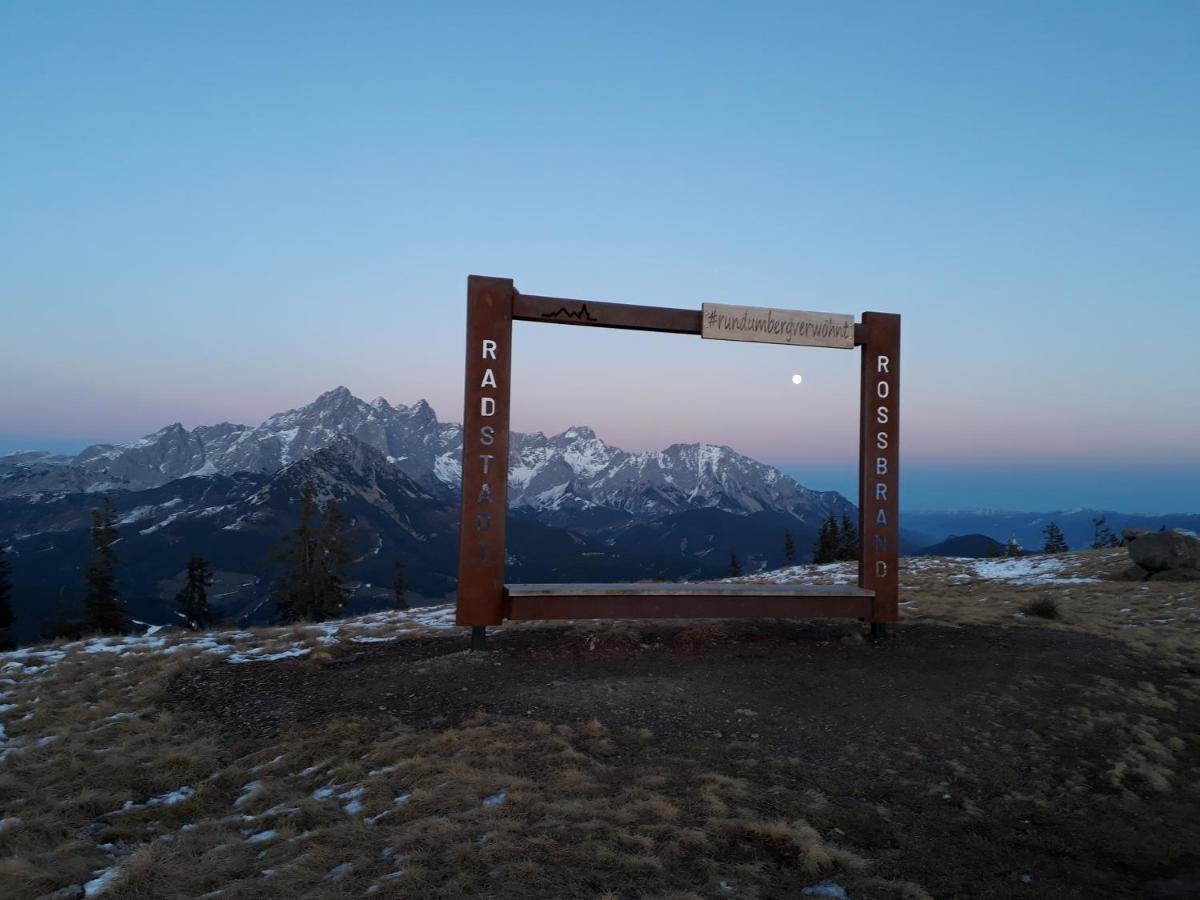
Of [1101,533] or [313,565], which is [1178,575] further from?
[1101,533]

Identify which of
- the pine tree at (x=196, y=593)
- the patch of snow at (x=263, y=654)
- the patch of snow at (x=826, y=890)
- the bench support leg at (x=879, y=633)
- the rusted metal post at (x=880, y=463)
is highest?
the rusted metal post at (x=880, y=463)

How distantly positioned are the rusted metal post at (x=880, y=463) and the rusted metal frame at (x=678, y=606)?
0.61 metres

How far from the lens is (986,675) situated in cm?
948

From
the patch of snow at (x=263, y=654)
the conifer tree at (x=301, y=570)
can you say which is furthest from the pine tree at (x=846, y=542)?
the patch of snow at (x=263, y=654)

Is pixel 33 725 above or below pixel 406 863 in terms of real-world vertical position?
below

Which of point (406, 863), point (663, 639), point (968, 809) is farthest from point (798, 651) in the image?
point (406, 863)

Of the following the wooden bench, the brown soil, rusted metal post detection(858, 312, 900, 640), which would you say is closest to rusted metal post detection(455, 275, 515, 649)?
the wooden bench

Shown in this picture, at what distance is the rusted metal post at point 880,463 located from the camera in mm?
11586

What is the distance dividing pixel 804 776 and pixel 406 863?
3.69m

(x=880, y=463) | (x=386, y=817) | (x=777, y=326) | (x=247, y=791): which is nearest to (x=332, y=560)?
(x=777, y=326)

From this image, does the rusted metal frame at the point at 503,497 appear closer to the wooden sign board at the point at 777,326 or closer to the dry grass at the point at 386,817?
the wooden sign board at the point at 777,326

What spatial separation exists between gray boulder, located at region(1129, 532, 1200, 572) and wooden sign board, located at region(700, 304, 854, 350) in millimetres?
16427

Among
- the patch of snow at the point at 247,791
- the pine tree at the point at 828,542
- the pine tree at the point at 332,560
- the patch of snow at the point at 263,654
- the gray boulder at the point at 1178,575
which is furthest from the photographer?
the pine tree at the point at 828,542

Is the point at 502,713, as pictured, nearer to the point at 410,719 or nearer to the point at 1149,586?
the point at 410,719
